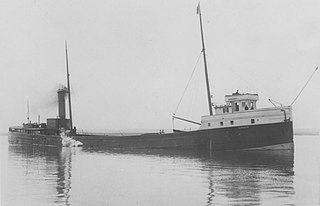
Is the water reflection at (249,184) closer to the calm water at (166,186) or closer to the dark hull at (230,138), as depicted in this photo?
the calm water at (166,186)

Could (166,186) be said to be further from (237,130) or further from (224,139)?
(224,139)

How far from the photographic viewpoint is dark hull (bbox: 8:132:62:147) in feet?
157

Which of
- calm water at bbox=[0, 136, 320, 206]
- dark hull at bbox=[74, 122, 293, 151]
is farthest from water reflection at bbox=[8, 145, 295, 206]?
dark hull at bbox=[74, 122, 293, 151]

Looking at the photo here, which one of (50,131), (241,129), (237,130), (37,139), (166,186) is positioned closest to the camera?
(166,186)

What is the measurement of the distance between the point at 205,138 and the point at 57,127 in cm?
2617

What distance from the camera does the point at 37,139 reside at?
50.4 m

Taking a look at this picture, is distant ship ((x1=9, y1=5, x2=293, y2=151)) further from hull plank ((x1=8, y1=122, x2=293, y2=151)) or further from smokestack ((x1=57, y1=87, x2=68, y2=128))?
smokestack ((x1=57, y1=87, x2=68, y2=128))

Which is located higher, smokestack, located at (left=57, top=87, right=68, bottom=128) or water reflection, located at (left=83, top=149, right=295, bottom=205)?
smokestack, located at (left=57, top=87, right=68, bottom=128)

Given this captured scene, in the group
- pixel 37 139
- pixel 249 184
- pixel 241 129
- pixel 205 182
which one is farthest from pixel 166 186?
pixel 37 139

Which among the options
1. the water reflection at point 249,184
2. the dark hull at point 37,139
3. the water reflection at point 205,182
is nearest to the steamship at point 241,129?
the water reflection at point 205,182

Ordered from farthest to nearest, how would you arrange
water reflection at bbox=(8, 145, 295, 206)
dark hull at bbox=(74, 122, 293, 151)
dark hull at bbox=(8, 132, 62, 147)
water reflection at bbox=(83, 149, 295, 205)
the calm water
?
dark hull at bbox=(8, 132, 62, 147) → dark hull at bbox=(74, 122, 293, 151) → water reflection at bbox=(8, 145, 295, 206) → the calm water → water reflection at bbox=(83, 149, 295, 205)

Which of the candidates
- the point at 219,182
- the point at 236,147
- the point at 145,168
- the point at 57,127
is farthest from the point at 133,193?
the point at 57,127

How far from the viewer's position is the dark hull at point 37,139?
157 ft

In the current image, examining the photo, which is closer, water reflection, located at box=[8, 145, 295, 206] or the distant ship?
water reflection, located at box=[8, 145, 295, 206]
